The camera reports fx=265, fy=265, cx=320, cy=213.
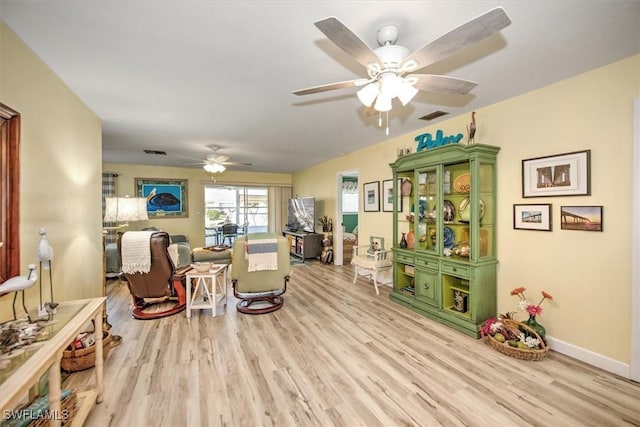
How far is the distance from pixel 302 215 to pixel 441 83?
5522 mm

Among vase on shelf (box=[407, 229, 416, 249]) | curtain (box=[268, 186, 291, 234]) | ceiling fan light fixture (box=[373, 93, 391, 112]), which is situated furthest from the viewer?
curtain (box=[268, 186, 291, 234])

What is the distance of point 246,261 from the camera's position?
10.5 ft

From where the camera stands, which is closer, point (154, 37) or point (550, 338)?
point (154, 37)

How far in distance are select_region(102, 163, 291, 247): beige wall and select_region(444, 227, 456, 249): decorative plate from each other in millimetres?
5975

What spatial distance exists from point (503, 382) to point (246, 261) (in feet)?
8.77

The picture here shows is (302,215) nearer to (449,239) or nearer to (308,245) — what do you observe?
(308,245)

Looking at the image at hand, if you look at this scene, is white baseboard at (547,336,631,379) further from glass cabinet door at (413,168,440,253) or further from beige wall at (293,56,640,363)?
glass cabinet door at (413,168,440,253)

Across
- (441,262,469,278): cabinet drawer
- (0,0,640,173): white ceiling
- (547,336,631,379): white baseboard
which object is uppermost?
(0,0,640,173): white ceiling

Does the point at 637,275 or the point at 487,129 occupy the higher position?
the point at 487,129

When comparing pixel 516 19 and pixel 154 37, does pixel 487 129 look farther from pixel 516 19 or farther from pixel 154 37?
pixel 154 37

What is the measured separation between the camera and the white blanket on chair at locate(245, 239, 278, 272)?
10.4 feet

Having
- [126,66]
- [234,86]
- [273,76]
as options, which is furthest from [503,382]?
[126,66]

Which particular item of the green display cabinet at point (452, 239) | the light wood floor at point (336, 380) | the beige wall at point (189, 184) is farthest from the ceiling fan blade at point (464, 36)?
the beige wall at point (189, 184)

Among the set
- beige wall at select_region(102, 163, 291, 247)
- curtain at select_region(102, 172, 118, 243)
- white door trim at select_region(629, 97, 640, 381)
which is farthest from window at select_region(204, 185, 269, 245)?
white door trim at select_region(629, 97, 640, 381)
